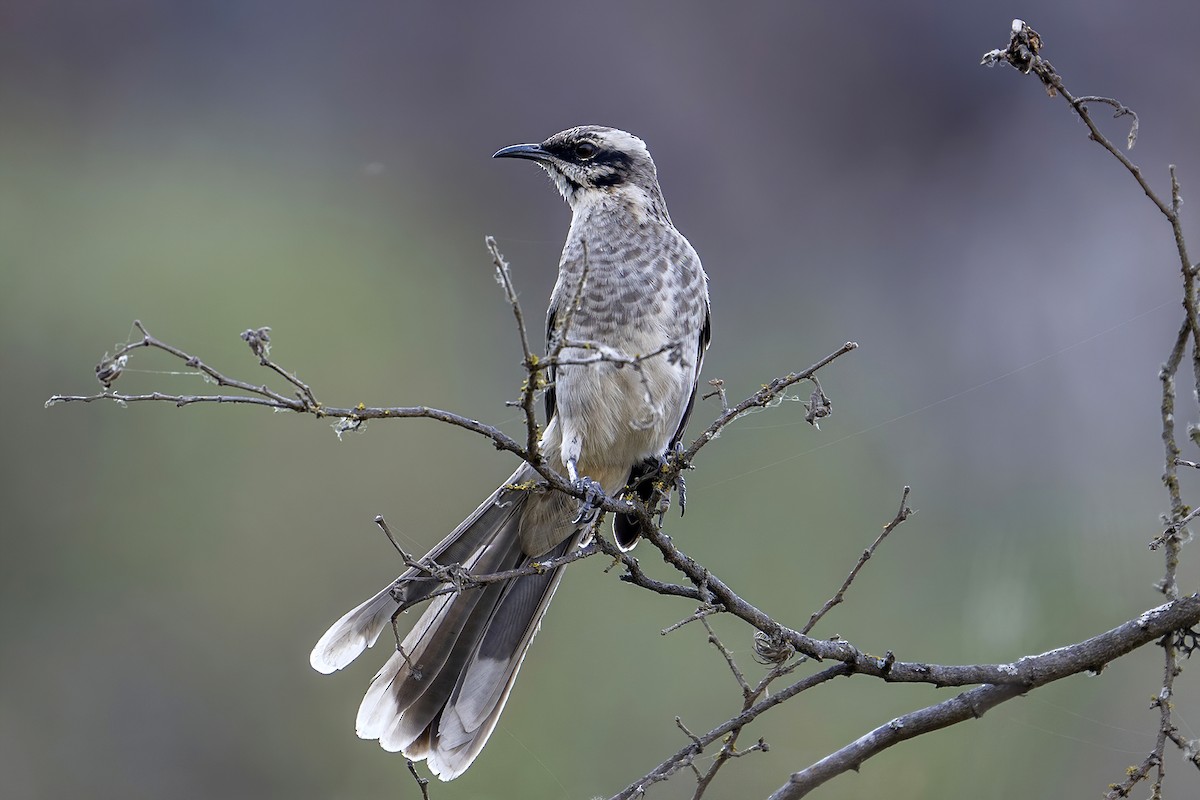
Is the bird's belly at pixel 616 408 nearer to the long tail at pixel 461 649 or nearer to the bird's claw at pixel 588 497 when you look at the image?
the long tail at pixel 461 649

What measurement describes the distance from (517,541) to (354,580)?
15.3ft

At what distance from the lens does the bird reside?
9.32 ft

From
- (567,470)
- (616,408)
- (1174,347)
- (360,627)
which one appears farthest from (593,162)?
(1174,347)

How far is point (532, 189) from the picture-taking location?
1042cm

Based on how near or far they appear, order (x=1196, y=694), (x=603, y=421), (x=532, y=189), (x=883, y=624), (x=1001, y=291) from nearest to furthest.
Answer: (x=603, y=421)
(x=1196, y=694)
(x=883, y=624)
(x=1001, y=291)
(x=532, y=189)

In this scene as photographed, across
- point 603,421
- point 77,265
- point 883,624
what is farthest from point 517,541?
point 77,265

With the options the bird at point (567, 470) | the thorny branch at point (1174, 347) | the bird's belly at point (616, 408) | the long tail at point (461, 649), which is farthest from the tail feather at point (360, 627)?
the thorny branch at point (1174, 347)

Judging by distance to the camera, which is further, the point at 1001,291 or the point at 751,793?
the point at 1001,291

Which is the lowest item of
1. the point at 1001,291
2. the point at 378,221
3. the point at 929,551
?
the point at 929,551

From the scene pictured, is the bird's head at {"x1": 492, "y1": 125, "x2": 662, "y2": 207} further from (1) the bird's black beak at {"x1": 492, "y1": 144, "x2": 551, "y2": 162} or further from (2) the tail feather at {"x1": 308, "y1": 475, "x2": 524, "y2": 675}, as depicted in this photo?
(2) the tail feather at {"x1": 308, "y1": 475, "x2": 524, "y2": 675}

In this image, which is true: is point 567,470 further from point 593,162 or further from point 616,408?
point 593,162

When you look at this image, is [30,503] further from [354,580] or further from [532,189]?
[532,189]

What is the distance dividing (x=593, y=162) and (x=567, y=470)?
961 millimetres

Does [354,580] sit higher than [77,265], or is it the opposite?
[77,265]
